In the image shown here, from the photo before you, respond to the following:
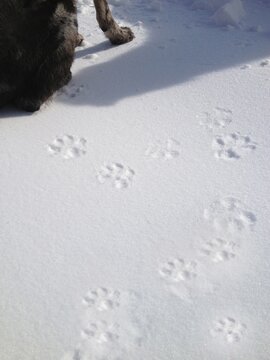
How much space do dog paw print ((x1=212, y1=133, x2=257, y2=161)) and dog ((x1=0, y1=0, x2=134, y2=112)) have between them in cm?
116

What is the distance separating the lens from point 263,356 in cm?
281

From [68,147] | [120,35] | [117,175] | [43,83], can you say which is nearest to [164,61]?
[120,35]

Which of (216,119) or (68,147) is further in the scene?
(216,119)

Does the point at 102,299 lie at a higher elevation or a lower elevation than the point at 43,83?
lower

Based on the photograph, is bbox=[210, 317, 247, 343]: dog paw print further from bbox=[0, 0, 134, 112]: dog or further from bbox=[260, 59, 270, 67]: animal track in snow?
bbox=[260, 59, 270, 67]: animal track in snow

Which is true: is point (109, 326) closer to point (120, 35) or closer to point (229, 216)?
point (229, 216)

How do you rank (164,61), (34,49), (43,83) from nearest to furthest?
1. (34,49)
2. (43,83)
3. (164,61)

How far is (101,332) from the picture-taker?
2904mm

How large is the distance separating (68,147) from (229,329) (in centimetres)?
158

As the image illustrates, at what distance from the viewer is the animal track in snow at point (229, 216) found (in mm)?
3422

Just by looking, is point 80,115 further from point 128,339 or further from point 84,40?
point 128,339

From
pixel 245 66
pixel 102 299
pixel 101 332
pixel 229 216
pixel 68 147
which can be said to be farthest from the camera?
pixel 245 66

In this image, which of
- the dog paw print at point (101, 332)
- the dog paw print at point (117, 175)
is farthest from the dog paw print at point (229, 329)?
the dog paw print at point (117, 175)

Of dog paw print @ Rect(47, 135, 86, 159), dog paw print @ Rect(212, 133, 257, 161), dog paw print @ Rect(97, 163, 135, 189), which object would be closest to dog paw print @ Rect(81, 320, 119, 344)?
dog paw print @ Rect(97, 163, 135, 189)
